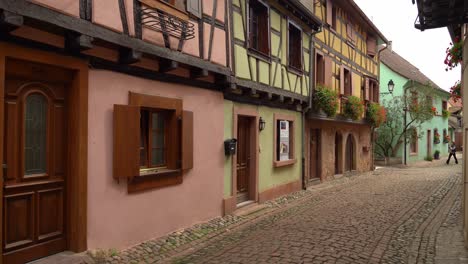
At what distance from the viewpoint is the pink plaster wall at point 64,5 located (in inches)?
169

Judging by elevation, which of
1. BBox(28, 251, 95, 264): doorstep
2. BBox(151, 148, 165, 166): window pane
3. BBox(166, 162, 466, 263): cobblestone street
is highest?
BBox(151, 148, 165, 166): window pane

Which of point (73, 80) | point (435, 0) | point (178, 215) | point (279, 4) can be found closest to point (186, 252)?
point (178, 215)

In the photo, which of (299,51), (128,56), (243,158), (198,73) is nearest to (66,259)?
(128,56)

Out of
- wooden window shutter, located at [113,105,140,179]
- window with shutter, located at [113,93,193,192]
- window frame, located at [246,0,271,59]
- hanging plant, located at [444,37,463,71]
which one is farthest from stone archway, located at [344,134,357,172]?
wooden window shutter, located at [113,105,140,179]

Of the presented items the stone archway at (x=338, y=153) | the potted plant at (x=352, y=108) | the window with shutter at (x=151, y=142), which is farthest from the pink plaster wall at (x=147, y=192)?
the stone archway at (x=338, y=153)

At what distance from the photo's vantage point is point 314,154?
47.4 ft

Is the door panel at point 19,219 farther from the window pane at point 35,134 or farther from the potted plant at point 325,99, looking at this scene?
the potted plant at point 325,99

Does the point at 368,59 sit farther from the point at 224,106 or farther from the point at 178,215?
the point at 178,215

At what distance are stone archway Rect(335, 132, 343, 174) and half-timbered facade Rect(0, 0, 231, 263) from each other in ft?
34.3

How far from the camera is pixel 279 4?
10461 millimetres

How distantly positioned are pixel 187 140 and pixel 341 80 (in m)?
10.2

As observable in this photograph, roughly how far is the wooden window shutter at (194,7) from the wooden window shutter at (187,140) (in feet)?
5.45

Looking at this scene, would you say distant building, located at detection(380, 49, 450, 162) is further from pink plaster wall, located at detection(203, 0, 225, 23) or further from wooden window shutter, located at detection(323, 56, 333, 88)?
pink plaster wall, located at detection(203, 0, 225, 23)

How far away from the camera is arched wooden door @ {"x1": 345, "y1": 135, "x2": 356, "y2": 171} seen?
18.4m
